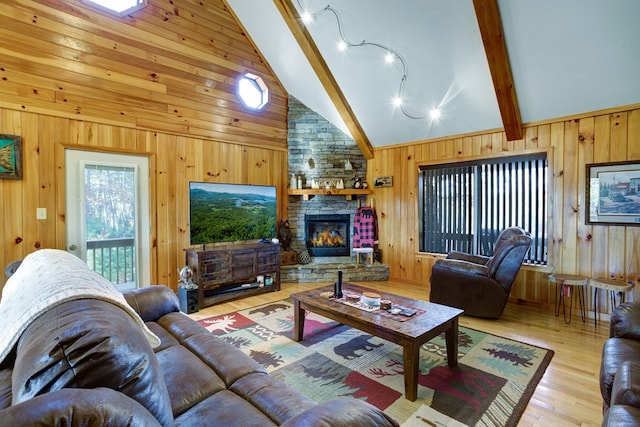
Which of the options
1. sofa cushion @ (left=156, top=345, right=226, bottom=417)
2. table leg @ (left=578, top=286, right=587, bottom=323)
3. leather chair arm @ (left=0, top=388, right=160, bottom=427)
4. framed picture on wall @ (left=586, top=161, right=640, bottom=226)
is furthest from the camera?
table leg @ (left=578, top=286, right=587, bottom=323)

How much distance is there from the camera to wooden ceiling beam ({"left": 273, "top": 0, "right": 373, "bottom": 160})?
404 cm

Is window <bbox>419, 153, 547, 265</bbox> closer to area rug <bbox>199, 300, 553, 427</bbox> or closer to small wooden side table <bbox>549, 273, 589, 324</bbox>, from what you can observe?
small wooden side table <bbox>549, 273, 589, 324</bbox>

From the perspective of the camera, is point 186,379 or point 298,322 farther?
point 298,322

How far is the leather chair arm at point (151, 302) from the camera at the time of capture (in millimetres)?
2145

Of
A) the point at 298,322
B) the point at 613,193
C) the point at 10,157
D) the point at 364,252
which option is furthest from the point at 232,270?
the point at 613,193

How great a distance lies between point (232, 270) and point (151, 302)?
6.38 feet

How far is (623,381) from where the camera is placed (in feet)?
4.26

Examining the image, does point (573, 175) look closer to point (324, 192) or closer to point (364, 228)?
point (364, 228)

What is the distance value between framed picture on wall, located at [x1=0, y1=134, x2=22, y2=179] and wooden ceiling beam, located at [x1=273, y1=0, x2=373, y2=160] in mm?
3339

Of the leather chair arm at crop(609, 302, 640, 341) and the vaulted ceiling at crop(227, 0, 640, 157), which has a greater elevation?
the vaulted ceiling at crop(227, 0, 640, 157)

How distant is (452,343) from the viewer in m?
2.43

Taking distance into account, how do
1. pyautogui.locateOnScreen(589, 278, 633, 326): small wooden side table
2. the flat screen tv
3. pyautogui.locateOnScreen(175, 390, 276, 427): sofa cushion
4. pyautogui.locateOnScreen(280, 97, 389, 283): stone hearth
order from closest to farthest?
pyautogui.locateOnScreen(175, 390, 276, 427): sofa cushion < pyautogui.locateOnScreen(589, 278, 633, 326): small wooden side table < the flat screen tv < pyautogui.locateOnScreen(280, 97, 389, 283): stone hearth

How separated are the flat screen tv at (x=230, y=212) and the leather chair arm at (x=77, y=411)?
3772 mm

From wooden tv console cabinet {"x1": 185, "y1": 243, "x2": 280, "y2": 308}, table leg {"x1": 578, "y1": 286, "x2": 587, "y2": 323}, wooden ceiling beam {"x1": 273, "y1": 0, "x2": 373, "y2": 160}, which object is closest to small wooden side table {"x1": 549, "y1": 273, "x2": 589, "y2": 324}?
table leg {"x1": 578, "y1": 286, "x2": 587, "y2": 323}
